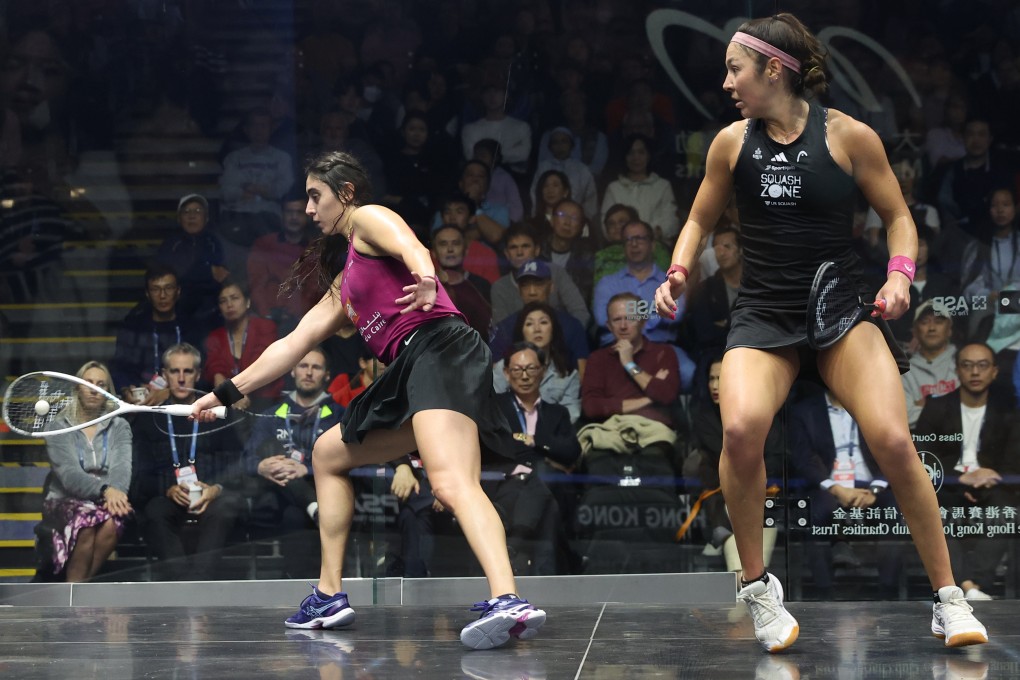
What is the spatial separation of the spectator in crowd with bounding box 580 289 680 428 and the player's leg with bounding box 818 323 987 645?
72.9 inches

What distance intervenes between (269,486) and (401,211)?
1303 mm

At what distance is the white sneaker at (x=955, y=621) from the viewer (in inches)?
138

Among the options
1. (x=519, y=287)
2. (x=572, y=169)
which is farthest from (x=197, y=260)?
(x=572, y=169)

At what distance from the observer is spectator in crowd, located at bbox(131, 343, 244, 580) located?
5652 mm

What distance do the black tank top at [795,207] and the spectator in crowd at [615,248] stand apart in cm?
180

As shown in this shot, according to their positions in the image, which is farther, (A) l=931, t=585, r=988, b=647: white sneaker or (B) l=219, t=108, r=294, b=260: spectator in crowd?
(B) l=219, t=108, r=294, b=260: spectator in crowd

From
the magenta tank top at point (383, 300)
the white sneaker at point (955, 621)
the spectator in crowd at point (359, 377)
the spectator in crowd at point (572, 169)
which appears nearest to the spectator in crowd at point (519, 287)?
the spectator in crowd at point (572, 169)

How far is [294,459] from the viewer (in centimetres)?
568

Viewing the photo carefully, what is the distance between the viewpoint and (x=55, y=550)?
18.7ft

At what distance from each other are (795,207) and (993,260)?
213 cm

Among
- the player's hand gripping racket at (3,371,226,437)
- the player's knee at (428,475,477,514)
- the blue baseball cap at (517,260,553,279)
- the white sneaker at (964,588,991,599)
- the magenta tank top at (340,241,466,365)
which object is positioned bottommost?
the white sneaker at (964,588,991,599)

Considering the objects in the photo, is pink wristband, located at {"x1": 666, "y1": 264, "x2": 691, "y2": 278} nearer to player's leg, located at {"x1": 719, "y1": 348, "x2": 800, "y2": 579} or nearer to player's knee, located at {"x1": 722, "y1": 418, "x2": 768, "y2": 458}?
player's leg, located at {"x1": 719, "y1": 348, "x2": 800, "y2": 579}

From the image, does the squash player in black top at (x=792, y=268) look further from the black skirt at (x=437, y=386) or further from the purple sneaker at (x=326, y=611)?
the purple sneaker at (x=326, y=611)

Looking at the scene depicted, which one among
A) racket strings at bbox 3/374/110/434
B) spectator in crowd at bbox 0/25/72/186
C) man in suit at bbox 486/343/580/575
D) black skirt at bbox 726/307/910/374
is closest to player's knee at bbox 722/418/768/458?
black skirt at bbox 726/307/910/374
